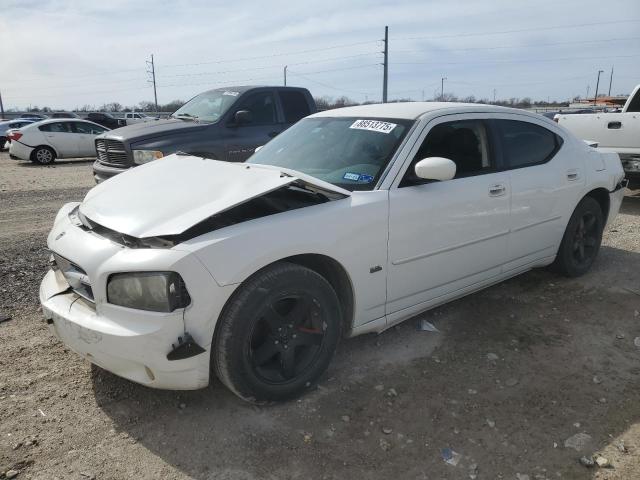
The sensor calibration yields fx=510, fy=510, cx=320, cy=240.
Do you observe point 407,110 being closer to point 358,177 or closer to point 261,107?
point 358,177

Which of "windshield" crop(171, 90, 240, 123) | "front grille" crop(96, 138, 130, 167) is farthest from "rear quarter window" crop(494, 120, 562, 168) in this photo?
"front grille" crop(96, 138, 130, 167)

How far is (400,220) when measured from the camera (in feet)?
10.4

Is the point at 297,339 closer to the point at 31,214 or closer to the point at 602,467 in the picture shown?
the point at 602,467

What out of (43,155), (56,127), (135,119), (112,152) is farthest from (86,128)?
(135,119)

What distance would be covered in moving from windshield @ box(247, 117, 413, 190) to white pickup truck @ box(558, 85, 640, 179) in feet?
19.4

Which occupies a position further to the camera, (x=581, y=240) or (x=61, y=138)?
(x=61, y=138)

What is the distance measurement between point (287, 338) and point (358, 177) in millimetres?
1145

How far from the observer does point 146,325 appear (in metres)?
2.43

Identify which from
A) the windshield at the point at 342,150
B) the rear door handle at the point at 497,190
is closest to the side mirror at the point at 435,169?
the windshield at the point at 342,150

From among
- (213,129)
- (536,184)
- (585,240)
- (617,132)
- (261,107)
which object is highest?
(261,107)

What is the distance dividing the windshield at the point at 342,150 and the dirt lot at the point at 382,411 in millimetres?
1212

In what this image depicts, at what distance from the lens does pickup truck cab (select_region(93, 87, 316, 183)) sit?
7188 mm

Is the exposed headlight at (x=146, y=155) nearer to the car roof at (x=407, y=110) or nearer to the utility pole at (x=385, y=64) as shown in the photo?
the car roof at (x=407, y=110)

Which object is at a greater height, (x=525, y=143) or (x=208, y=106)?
(x=208, y=106)
